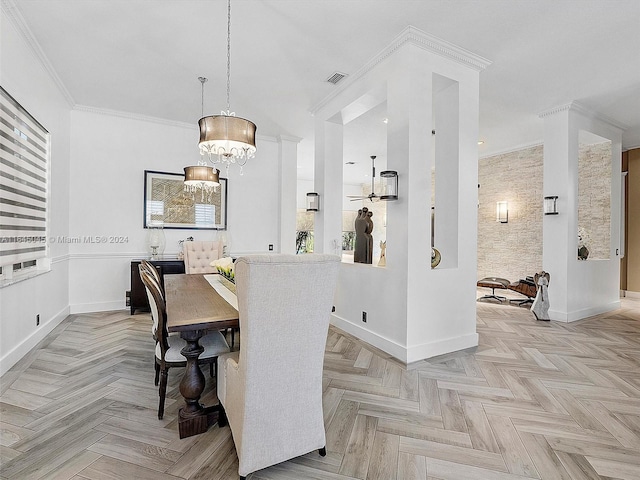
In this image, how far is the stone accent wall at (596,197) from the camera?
5.45 meters

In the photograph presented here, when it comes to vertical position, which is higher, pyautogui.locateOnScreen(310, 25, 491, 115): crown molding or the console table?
pyautogui.locateOnScreen(310, 25, 491, 115): crown molding

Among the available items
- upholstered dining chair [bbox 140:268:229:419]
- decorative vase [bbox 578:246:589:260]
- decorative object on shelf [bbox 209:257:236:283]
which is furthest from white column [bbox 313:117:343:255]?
decorative vase [bbox 578:246:589:260]

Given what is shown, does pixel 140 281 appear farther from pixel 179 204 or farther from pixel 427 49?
pixel 427 49

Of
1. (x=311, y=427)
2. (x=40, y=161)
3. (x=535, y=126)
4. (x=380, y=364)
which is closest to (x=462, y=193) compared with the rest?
(x=380, y=364)

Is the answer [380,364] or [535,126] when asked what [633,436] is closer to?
[380,364]

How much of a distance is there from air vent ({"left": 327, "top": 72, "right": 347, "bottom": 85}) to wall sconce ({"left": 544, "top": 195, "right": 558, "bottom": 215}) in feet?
11.0

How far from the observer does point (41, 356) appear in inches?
117

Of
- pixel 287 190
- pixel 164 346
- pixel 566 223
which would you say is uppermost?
pixel 287 190

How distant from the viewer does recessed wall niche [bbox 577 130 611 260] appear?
545 centimetres

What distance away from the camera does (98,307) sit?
186 inches

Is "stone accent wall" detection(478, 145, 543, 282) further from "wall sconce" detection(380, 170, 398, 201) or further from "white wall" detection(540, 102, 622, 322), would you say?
"wall sconce" detection(380, 170, 398, 201)

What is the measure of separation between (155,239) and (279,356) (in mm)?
4232

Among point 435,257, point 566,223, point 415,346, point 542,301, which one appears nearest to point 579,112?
point 566,223

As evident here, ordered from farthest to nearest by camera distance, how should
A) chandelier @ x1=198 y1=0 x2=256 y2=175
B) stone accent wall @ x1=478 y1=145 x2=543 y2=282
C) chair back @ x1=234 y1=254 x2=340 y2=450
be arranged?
stone accent wall @ x1=478 y1=145 x2=543 y2=282, chandelier @ x1=198 y1=0 x2=256 y2=175, chair back @ x1=234 y1=254 x2=340 y2=450
